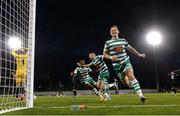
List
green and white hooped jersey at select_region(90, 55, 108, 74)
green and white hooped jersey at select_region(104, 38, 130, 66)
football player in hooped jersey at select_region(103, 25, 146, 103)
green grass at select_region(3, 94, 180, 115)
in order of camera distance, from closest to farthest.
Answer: green grass at select_region(3, 94, 180, 115), football player in hooped jersey at select_region(103, 25, 146, 103), green and white hooped jersey at select_region(104, 38, 130, 66), green and white hooped jersey at select_region(90, 55, 108, 74)

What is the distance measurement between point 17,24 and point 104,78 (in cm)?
632

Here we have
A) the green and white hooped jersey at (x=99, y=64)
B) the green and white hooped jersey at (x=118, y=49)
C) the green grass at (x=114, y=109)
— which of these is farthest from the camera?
the green and white hooped jersey at (x=99, y=64)

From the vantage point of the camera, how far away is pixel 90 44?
5800 centimetres

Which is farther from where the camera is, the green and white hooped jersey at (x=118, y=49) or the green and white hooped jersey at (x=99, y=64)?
the green and white hooped jersey at (x=99, y=64)

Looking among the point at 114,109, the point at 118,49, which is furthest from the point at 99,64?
the point at 114,109

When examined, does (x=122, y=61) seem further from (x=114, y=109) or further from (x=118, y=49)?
(x=114, y=109)

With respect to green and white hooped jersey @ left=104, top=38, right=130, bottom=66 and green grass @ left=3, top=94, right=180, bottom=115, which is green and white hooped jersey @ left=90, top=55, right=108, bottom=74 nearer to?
green and white hooped jersey @ left=104, top=38, right=130, bottom=66

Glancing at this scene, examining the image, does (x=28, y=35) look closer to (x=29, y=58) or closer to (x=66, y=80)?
(x=29, y=58)

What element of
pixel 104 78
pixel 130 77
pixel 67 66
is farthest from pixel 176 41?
pixel 130 77

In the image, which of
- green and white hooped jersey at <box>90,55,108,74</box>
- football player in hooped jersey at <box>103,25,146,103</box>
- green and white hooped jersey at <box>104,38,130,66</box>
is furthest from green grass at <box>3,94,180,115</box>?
green and white hooped jersey at <box>90,55,108,74</box>

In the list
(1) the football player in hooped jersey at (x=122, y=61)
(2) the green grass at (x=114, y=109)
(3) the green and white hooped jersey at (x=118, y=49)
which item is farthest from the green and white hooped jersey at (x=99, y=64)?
(2) the green grass at (x=114, y=109)

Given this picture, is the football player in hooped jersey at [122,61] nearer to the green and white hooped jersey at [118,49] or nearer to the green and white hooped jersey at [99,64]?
the green and white hooped jersey at [118,49]

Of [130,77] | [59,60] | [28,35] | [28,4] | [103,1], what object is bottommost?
[130,77]

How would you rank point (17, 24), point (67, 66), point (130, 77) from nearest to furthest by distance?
point (17, 24)
point (130, 77)
point (67, 66)
